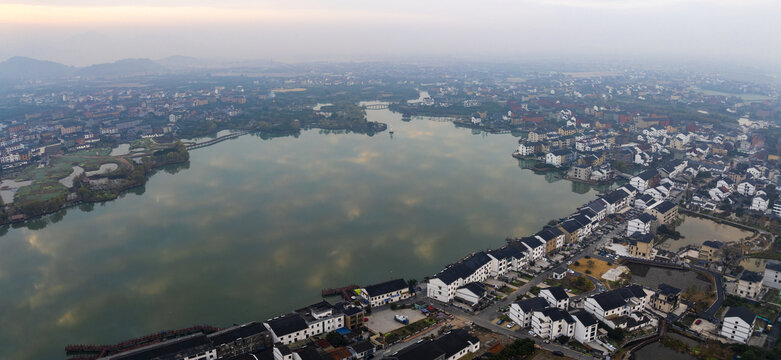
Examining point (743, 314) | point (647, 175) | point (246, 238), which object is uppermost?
point (647, 175)

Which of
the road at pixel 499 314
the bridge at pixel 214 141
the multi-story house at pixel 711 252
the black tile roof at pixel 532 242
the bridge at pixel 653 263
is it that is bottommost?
the road at pixel 499 314

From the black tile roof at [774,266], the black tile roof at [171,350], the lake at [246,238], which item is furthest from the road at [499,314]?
the black tile roof at [774,266]

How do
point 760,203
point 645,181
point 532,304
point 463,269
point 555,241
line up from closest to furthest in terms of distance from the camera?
point 532,304, point 463,269, point 555,241, point 760,203, point 645,181

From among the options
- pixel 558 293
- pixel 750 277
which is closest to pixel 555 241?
pixel 558 293

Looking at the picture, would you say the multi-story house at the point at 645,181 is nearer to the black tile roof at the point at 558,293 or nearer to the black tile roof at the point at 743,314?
the black tile roof at the point at 743,314

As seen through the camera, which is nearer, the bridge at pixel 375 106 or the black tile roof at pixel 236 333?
the black tile roof at pixel 236 333

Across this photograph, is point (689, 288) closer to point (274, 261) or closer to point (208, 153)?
point (274, 261)

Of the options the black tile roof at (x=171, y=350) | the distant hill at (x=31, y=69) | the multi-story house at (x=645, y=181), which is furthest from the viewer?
the distant hill at (x=31, y=69)

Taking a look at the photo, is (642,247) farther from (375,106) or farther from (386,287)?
(375,106)

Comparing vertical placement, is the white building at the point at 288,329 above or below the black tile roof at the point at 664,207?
below
